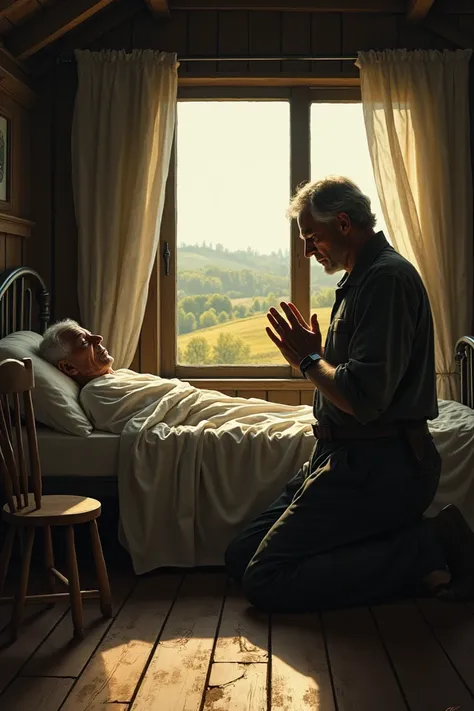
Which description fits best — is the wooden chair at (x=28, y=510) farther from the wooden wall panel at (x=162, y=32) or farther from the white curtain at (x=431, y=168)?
the wooden wall panel at (x=162, y=32)

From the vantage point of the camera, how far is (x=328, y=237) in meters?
2.93

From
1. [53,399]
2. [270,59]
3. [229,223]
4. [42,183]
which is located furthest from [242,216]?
[53,399]

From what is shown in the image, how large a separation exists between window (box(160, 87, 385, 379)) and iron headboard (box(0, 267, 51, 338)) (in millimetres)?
667

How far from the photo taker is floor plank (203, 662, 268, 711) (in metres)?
2.11

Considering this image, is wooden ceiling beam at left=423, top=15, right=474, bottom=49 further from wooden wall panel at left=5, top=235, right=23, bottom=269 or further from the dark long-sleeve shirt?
wooden wall panel at left=5, top=235, right=23, bottom=269

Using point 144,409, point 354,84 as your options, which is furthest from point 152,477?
point 354,84

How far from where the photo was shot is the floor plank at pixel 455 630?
2.35 metres

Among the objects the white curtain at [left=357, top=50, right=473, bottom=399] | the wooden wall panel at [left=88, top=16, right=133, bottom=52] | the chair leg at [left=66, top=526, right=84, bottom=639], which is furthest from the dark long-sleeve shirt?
the wooden wall panel at [left=88, top=16, right=133, bottom=52]

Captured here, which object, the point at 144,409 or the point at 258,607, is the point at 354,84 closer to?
the point at 144,409

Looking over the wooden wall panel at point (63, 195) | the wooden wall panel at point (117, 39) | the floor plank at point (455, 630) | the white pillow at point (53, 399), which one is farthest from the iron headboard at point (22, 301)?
the floor plank at point (455, 630)

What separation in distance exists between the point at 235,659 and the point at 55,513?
68 centimetres

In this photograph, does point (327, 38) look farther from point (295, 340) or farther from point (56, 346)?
point (295, 340)

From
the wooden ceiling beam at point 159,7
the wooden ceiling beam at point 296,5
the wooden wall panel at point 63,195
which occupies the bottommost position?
the wooden wall panel at point 63,195

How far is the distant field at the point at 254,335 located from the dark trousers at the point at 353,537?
2032 mm
